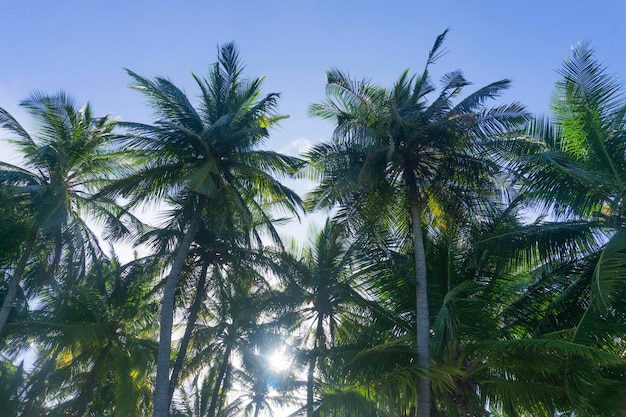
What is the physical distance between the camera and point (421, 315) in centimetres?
1247

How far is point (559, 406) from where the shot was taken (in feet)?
36.7

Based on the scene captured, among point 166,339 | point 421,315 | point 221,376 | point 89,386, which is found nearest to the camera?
point 421,315

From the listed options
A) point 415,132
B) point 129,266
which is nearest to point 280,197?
point 415,132

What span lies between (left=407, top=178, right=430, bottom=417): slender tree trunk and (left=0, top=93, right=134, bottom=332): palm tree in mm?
9655

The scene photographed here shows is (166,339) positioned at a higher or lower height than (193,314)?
lower

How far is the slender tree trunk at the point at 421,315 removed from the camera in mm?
11414

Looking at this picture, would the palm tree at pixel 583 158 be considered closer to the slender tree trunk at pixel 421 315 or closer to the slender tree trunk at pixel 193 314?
the slender tree trunk at pixel 421 315

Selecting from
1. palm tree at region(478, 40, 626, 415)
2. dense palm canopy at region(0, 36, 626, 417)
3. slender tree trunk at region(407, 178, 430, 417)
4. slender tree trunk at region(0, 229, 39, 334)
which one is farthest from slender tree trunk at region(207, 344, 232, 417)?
palm tree at region(478, 40, 626, 415)

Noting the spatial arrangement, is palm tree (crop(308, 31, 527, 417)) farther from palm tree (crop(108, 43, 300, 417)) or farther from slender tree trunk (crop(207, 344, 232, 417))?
slender tree trunk (crop(207, 344, 232, 417))

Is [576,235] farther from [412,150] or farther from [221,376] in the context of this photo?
[221,376]

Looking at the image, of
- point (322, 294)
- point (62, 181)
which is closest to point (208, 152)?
point (62, 181)

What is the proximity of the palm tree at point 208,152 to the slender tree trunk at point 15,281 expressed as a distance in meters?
3.74

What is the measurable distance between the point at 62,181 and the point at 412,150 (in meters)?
10.8

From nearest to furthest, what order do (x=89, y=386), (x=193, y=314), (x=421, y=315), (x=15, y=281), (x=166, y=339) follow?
(x=421, y=315), (x=166, y=339), (x=15, y=281), (x=193, y=314), (x=89, y=386)
